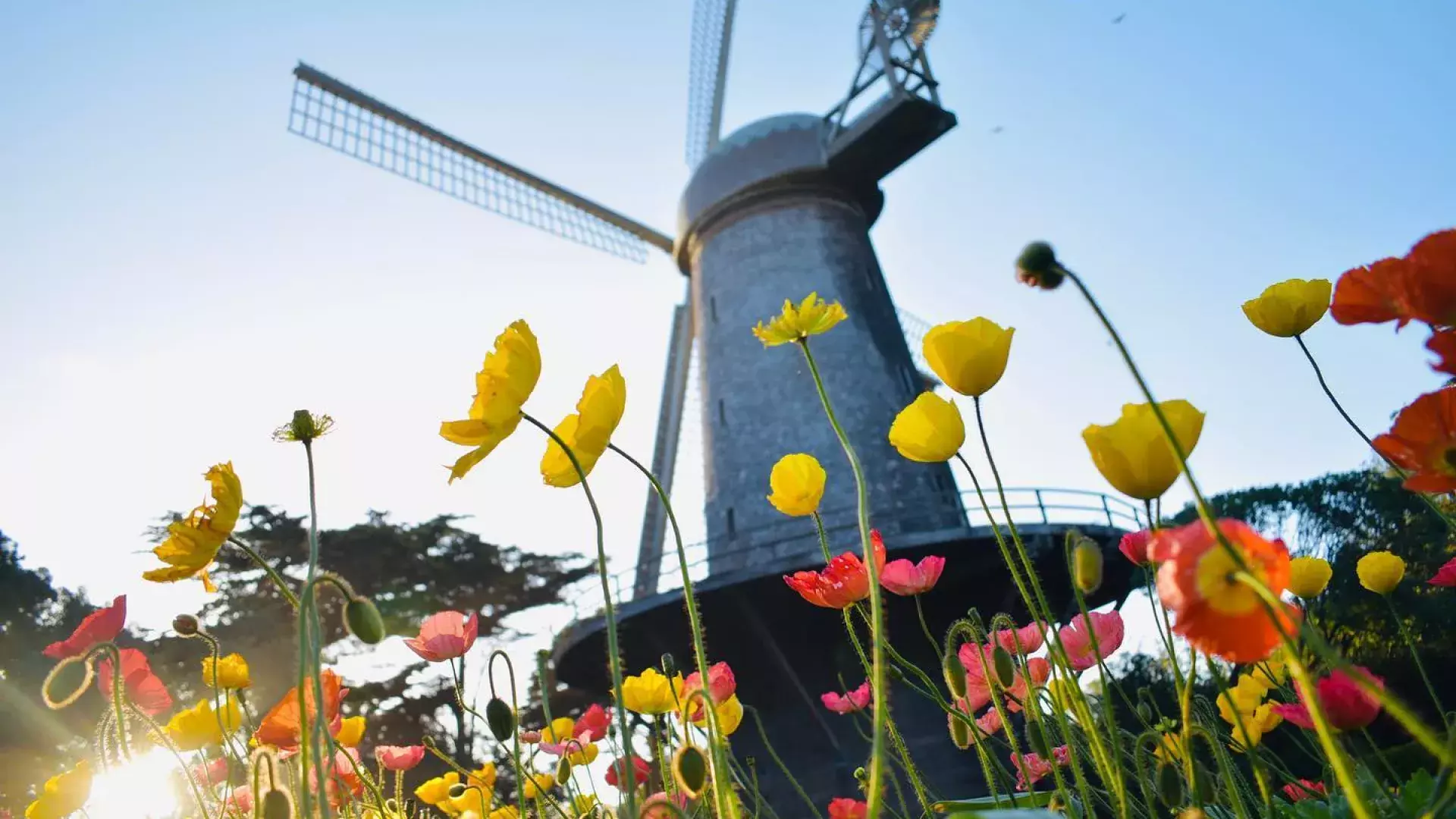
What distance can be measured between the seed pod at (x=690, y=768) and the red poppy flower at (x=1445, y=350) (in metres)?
0.78

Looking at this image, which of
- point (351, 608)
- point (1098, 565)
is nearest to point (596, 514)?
point (351, 608)

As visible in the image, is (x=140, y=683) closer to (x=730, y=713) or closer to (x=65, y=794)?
(x=65, y=794)

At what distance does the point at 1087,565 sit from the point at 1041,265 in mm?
314

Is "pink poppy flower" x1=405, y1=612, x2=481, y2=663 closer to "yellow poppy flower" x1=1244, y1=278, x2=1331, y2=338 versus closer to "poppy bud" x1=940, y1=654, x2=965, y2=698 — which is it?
"poppy bud" x1=940, y1=654, x2=965, y2=698

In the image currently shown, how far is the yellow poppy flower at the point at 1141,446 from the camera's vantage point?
1045 millimetres

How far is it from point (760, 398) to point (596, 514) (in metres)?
9.42

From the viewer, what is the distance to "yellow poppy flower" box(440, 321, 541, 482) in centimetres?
130

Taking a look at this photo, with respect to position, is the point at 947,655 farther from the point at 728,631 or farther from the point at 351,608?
the point at 728,631

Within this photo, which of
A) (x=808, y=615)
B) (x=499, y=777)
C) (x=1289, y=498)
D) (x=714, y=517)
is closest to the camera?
(x=808, y=615)

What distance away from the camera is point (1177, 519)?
714 inches

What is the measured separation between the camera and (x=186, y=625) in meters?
1.49

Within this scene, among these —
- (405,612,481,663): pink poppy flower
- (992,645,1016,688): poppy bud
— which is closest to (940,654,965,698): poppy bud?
(992,645,1016,688): poppy bud

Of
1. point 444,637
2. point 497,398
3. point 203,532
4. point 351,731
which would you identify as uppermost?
point 497,398

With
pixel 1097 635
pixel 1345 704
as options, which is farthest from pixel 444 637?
pixel 1345 704
